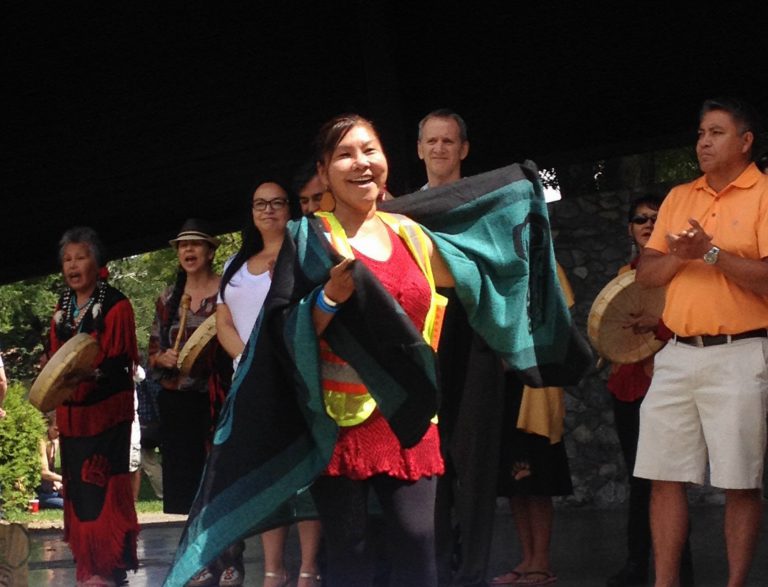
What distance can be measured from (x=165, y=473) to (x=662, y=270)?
303cm

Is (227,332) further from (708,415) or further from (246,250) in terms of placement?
(708,415)

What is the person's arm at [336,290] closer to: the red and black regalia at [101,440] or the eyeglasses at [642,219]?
the eyeglasses at [642,219]

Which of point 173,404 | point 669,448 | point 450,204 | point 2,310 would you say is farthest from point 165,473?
point 2,310

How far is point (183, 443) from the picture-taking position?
7.41 metres

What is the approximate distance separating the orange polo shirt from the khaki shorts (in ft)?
0.30

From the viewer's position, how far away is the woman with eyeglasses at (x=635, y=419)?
6.58 metres

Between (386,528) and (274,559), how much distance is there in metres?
2.65

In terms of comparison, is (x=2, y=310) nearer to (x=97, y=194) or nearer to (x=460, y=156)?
(x=97, y=194)

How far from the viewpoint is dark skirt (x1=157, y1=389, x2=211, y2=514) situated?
7.39m

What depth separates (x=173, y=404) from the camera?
739cm

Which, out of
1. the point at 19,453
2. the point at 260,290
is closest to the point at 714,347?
the point at 260,290

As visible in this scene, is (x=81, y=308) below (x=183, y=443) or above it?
above

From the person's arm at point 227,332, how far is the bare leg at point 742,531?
2.23 m

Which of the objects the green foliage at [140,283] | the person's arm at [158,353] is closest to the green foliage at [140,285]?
the green foliage at [140,283]
